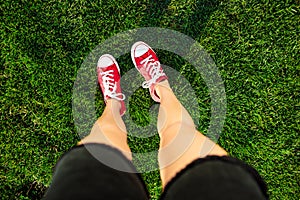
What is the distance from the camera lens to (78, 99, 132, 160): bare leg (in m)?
1.73

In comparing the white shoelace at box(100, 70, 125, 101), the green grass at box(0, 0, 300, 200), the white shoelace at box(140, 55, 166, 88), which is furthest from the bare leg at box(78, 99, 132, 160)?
the white shoelace at box(140, 55, 166, 88)

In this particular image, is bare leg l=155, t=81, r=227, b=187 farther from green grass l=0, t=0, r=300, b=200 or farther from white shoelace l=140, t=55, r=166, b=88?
green grass l=0, t=0, r=300, b=200

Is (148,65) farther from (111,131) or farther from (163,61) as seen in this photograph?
(111,131)

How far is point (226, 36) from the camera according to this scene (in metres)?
2.14

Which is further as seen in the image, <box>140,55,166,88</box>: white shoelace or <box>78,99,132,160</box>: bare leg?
<box>140,55,166,88</box>: white shoelace

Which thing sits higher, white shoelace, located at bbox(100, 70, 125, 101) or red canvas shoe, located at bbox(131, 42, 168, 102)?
red canvas shoe, located at bbox(131, 42, 168, 102)

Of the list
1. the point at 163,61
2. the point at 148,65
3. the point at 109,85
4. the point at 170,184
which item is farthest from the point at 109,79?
the point at 170,184

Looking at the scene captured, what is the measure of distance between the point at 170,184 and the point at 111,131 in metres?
0.58

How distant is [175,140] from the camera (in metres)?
1.82

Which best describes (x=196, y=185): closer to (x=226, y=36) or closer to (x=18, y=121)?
(x=226, y=36)

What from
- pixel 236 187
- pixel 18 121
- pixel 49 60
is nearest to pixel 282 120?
pixel 236 187

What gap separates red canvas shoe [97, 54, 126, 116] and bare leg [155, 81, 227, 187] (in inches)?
9.4

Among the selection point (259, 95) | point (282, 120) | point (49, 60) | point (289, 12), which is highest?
point (289, 12)

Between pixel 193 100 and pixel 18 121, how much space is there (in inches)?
43.9
